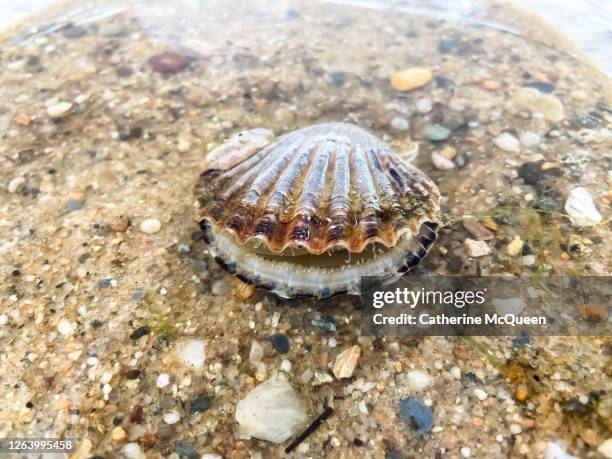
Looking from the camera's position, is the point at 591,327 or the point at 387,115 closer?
the point at 591,327

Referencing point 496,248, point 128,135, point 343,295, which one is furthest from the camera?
point 128,135

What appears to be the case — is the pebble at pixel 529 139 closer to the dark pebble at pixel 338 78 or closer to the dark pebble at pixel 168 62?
the dark pebble at pixel 338 78

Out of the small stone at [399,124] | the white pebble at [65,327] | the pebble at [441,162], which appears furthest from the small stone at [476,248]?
the white pebble at [65,327]

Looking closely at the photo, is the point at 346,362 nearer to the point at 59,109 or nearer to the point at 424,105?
the point at 424,105

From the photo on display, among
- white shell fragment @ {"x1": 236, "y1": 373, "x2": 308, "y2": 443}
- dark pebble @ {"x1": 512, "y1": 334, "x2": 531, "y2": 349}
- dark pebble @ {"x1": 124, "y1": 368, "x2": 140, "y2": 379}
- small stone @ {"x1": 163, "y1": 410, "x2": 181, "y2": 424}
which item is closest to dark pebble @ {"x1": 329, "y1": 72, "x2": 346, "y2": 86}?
dark pebble @ {"x1": 512, "y1": 334, "x2": 531, "y2": 349}

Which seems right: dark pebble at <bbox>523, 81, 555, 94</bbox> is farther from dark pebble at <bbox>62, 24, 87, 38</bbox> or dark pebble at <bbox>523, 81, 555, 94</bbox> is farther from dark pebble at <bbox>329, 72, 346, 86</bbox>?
dark pebble at <bbox>62, 24, 87, 38</bbox>

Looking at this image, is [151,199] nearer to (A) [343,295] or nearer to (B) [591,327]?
(A) [343,295]

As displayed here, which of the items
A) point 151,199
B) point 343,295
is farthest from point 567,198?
point 151,199
